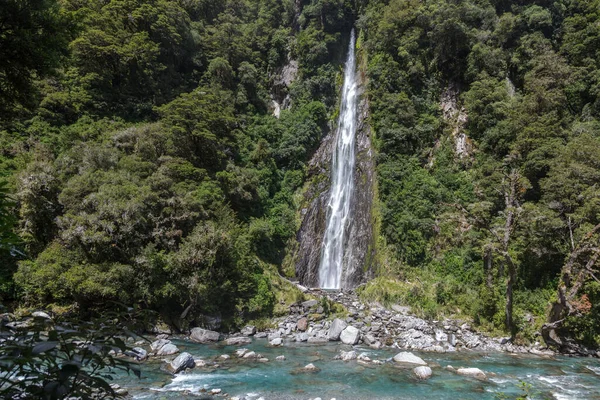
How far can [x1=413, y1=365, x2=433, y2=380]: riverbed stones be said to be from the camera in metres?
10.9

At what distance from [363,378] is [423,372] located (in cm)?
203

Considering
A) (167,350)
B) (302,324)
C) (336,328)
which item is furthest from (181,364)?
(336,328)

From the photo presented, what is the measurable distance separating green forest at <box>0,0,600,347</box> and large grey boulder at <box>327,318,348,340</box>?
4082 millimetres

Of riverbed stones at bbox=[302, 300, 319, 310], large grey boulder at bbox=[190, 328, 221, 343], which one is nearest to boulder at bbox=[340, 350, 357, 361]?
riverbed stones at bbox=[302, 300, 319, 310]

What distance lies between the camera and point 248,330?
55.5 ft

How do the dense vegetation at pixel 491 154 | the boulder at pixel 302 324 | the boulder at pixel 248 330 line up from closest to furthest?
the dense vegetation at pixel 491 154 → the boulder at pixel 248 330 → the boulder at pixel 302 324

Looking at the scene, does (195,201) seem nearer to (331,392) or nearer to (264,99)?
(331,392)

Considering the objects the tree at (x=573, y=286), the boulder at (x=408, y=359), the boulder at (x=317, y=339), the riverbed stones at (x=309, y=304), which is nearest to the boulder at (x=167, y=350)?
the boulder at (x=317, y=339)

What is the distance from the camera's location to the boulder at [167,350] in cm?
1262

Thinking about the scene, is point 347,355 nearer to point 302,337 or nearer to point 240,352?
point 302,337

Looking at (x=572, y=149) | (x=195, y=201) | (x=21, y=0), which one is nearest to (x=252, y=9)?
(x=195, y=201)

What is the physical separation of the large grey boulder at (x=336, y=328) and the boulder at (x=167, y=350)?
23.0 feet

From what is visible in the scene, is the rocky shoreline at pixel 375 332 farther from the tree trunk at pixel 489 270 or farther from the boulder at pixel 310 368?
the boulder at pixel 310 368

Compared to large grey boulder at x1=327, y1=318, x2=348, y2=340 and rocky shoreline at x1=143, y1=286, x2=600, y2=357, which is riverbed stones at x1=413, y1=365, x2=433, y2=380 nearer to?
rocky shoreline at x1=143, y1=286, x2=600, y2=357
